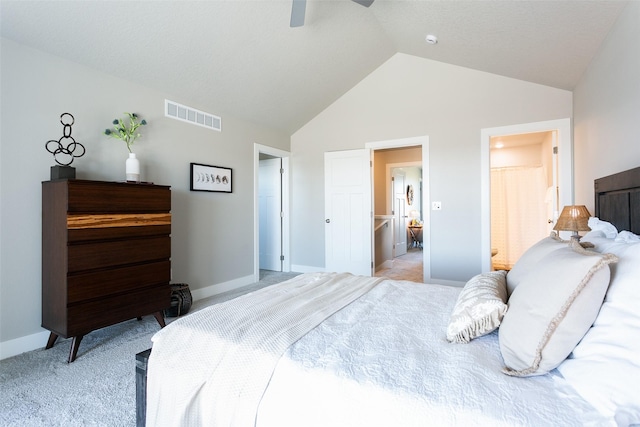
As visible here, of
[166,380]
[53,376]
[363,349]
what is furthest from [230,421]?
[53,376]

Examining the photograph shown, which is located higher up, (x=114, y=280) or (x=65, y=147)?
(x=65, y=147)

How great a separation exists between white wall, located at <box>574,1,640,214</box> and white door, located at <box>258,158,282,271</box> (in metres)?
3.99

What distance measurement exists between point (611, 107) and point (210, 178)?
12.6 feet

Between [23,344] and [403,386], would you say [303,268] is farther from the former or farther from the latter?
[403,386]

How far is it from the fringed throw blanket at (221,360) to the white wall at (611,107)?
6.90ft

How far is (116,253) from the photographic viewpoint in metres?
A: 2.37

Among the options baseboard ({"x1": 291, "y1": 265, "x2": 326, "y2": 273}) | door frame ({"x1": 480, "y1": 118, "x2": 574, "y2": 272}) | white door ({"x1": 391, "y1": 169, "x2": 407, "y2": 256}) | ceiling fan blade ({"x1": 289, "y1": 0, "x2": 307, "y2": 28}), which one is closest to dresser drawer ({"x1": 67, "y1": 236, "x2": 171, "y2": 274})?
ceiling fan blade ({"x1": 289, "y1": 0, "x2": 307, "y2": 28})

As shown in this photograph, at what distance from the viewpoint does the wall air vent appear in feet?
10.8

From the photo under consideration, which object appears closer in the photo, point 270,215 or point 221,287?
point 221,287

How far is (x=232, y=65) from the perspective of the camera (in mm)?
3240

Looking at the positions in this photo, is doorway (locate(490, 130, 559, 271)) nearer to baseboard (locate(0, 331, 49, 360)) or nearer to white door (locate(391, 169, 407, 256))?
white door (locate(391, 169, 407, 256))

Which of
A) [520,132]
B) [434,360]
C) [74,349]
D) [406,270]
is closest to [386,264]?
[406,270]

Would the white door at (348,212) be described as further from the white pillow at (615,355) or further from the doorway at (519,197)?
the white pillow at (615,355)

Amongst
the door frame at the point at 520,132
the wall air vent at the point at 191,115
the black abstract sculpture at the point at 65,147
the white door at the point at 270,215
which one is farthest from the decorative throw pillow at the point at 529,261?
the white door at the point at 270,215
